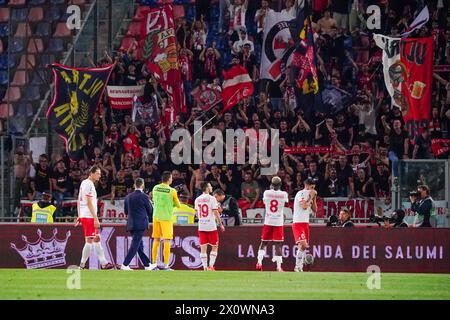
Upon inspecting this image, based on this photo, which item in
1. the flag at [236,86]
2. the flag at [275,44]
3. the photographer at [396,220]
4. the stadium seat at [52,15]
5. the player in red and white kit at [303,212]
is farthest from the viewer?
the stadium seat at [52,15]

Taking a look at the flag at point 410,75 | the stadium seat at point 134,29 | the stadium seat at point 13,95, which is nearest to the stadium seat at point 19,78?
the stadium seat at point 13,95

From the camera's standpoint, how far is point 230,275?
78.6 ft

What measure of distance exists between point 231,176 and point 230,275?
7.50 metres

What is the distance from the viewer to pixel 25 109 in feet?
117

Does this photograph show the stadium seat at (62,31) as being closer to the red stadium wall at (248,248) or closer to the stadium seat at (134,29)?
the stadium seat at (134,29)

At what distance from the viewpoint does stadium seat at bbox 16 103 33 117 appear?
35.7 meters

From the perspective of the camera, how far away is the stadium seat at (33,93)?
118 feet

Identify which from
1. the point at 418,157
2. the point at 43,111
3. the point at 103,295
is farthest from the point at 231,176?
the point at 103,295

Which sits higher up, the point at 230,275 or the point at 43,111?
the point at 43,111

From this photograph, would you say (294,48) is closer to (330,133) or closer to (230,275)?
(330,133)

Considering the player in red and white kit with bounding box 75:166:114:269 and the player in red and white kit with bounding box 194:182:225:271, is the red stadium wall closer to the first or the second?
the player in red and white kit with bounding box 194:182:225:271

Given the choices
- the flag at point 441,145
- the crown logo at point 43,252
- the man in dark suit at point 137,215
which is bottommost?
the crown logo at point 43,252

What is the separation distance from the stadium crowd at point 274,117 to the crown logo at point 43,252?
2339 millimetres
